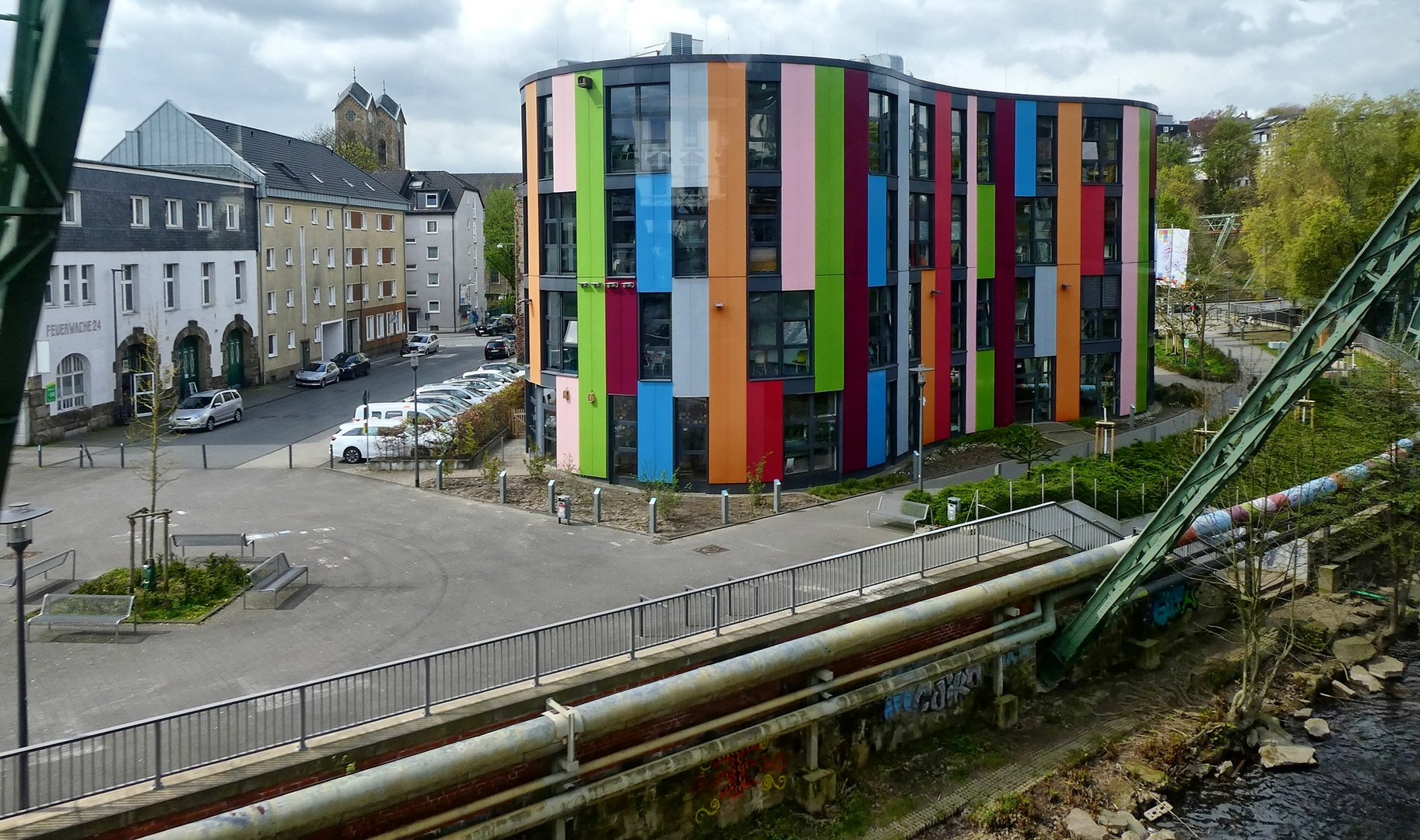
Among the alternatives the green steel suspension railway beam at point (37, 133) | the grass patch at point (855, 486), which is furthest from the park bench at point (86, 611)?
the grass patch at point (855, 486)

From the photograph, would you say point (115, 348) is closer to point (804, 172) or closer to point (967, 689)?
point (804, 172)

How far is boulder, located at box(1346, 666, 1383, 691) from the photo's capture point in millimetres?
19562

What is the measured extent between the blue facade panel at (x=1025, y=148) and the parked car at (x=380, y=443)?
17.4 meters

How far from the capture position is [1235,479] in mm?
19422

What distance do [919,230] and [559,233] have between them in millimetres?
9127

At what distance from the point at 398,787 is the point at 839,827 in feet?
19.6

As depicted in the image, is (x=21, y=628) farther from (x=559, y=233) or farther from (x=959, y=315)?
(x=959, y=315)

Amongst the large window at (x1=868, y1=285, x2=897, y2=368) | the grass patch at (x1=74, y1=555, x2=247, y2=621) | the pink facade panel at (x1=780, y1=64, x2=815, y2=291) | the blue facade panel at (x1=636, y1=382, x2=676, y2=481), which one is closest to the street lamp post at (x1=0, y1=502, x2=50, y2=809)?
the grass patch at (x1=74, y1=555, x2=247, y2=621)

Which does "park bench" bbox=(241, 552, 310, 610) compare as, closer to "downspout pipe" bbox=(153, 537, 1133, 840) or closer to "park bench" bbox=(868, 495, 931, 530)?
"downspout pipe" bbox=(153, 537, 1133, 840)

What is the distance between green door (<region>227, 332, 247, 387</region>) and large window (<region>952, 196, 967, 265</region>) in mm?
27740

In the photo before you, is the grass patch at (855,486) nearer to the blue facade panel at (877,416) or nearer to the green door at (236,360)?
the blue facade panel at (877,416)

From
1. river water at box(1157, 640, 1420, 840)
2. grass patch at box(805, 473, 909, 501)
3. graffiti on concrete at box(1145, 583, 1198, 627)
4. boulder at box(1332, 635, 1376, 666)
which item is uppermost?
grass patch at box(805, 473, 909, 501)

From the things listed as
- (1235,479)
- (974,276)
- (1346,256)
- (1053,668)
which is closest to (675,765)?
(1053,668)

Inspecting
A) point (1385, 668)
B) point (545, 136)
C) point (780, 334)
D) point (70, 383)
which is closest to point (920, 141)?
point (780, 334)
